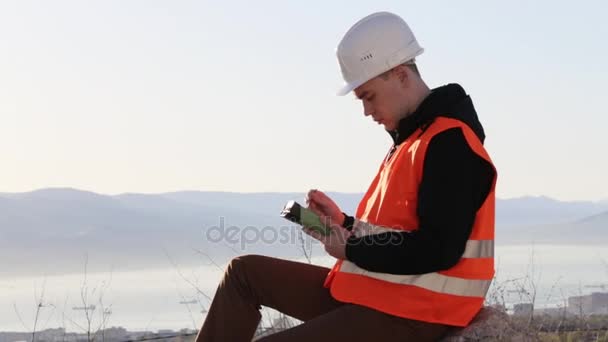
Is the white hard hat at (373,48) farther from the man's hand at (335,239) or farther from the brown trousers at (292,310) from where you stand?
the brown trousers at (292,310)

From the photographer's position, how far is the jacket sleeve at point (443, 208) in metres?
3.95

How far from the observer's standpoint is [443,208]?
3943mm

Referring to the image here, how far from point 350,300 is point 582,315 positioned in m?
3.21

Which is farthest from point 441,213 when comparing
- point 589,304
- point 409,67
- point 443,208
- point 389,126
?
point 589,304

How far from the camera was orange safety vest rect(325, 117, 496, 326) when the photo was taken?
4.06m

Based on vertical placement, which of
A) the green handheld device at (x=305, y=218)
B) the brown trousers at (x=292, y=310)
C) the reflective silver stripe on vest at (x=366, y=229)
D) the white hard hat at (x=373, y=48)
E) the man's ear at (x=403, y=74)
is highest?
the white hard hat at (x=373, y=48)

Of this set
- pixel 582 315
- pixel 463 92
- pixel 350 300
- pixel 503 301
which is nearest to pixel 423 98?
pixel 463 92

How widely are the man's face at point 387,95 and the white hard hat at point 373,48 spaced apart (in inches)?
1.3

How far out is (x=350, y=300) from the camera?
423cm

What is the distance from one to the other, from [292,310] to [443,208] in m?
0.97

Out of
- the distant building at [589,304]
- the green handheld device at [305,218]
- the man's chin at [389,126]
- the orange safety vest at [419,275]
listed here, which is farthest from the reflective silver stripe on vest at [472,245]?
the distant building at [589,304]

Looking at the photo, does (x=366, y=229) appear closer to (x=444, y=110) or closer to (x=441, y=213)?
(x=441, y=213)

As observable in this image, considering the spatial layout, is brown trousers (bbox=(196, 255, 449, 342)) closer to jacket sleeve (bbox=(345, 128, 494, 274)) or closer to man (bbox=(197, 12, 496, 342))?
man (bbox=(197, 12, 496, 342))

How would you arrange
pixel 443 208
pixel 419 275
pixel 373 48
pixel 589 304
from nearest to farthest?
pixel 443 208 → pixel 419 275 → pixel 373 48 → pixel 589 304
